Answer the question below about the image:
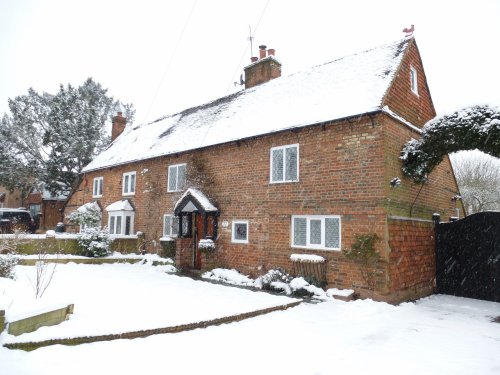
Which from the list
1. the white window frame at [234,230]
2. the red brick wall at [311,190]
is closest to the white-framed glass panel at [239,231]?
the white window frame at [234,230]

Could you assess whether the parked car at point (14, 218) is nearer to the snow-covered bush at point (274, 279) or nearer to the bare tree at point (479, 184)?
the snow-covered bush at point (274, 279)

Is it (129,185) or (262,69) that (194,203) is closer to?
(129,185)

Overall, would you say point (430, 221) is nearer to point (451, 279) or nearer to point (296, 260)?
point (451, 279)

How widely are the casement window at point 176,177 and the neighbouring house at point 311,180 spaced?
8cm

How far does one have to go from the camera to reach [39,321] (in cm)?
618

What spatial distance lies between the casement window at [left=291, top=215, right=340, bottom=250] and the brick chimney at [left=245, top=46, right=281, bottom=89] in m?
9.09

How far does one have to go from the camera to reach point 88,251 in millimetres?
16625

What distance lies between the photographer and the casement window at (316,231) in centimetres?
1120

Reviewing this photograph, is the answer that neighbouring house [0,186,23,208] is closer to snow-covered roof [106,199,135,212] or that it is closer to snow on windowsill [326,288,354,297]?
snow-covered roof [106,199,135,212]

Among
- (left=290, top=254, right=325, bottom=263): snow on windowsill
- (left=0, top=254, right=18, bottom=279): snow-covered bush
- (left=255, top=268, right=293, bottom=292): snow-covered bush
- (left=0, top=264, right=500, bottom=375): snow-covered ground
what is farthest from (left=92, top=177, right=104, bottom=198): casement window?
(left=290, top=254, right=325, bottom=263): snow on windowsill

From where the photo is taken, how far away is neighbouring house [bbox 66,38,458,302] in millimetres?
10617

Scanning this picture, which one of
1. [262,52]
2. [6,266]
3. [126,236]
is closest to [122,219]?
[126,236]

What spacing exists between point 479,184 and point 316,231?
96.6 feet

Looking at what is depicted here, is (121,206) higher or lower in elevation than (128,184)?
lower
